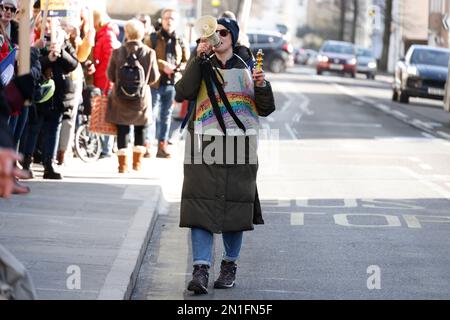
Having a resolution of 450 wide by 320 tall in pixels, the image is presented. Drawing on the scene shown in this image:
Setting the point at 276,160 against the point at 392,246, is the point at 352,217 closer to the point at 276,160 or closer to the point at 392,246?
the point at 392,246

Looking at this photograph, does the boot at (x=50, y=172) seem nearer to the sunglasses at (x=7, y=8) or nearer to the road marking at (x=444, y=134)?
the sunglasses at (x=7, y=8)

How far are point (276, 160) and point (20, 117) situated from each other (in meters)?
6.63

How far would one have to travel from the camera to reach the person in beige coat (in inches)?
635

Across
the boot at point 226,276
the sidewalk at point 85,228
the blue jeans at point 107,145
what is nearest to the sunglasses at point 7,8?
the sidewalk at point 85,228

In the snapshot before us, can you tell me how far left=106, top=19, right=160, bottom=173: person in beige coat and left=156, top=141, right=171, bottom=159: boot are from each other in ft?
6.32

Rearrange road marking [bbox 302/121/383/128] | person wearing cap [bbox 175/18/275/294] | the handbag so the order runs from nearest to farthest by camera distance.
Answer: person wearing cap [bbox 175/18/275/294]
the handbag
road marking [bbox 302/121/383/128]

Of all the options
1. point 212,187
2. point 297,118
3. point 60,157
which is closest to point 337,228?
point 212,187

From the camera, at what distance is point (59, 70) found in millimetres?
15062

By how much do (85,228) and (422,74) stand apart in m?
28.2

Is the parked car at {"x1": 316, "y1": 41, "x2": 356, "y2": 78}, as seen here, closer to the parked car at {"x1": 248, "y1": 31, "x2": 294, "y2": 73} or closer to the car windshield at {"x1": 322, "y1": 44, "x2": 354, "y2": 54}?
the car windshield at {"x1": 322, "y1": 44, "x2": 354, "y2": 54}

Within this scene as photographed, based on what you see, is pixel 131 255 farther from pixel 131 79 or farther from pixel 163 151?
pixel 163 151

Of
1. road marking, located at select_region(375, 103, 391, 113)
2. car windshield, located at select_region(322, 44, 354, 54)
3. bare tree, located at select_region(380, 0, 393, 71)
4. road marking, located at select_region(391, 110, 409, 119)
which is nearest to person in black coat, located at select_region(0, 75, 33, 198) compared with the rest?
road marking, located at select_region(391, 110, 409, 119)

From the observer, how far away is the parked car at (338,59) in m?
66.5
